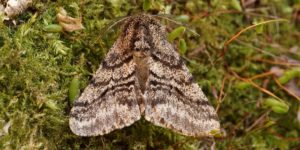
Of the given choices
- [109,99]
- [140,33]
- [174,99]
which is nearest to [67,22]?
[140,33]

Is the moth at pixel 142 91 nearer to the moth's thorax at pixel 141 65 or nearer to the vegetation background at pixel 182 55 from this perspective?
the moth's thorax at pixel 141 65

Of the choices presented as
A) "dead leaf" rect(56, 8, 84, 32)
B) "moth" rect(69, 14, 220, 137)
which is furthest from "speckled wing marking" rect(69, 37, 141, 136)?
"dead leaf" rect(56, 8, 84, 32)

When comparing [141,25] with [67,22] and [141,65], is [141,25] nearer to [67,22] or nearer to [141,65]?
[141,65]

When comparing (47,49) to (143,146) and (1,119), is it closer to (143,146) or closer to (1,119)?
(1,119)

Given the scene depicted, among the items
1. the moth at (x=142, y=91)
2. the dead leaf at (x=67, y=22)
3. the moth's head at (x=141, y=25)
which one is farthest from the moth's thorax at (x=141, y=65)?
the dead leaf at (x=67, y=22)

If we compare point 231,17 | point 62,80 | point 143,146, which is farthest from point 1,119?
point 231,17

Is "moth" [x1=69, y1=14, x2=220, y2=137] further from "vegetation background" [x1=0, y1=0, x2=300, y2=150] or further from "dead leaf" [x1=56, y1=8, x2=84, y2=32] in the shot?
"dead leaf" [x1=56, y1=8, x2=84, y2=32]
